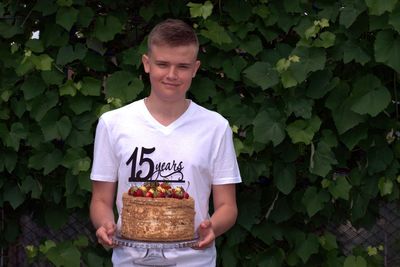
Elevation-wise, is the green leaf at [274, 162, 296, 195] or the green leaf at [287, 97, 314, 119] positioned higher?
the green leaf at [287, 97, 314, 119]

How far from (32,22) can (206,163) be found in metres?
2.22

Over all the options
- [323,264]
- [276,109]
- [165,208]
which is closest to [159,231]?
[165,208]

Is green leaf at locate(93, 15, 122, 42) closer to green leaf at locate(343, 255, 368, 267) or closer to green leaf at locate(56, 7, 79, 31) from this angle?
green leaf at locate(56, 7, 79, 31)

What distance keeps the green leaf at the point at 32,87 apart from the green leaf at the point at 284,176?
1309mm

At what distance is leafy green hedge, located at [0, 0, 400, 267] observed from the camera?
4.18 metres

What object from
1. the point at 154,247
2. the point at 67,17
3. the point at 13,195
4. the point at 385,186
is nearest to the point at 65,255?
the point at 13,195

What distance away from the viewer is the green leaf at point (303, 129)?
414 cm

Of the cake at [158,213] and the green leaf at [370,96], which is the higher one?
the cake at [158,213]

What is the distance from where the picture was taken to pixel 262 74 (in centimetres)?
419

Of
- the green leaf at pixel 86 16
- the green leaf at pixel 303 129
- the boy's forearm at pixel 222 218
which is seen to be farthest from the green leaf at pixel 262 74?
the boy's forearm at pixel 222 218

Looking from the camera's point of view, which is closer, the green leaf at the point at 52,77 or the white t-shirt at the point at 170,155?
the white t-shirt at the point at 170,155

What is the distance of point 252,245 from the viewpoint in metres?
4.56

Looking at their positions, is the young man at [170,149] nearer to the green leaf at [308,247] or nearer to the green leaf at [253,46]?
the green leaf at [253,46]

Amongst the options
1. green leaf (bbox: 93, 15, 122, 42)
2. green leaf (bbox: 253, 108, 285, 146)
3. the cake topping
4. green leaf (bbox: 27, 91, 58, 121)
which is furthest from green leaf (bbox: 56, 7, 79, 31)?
the cake topping
